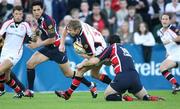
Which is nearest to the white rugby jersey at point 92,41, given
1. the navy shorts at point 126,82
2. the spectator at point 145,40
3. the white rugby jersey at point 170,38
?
the navy shorts at point 126,82

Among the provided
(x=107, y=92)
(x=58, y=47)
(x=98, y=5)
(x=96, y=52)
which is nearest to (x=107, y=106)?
(x=107, y=92)

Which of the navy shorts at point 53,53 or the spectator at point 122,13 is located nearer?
the navy shorts at point 53,53

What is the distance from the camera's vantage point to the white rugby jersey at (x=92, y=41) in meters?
15.3

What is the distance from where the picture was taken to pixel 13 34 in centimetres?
1606

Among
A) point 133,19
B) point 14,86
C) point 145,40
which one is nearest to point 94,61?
point 14,86

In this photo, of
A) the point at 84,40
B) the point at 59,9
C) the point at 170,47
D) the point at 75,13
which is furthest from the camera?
the point at 59,9

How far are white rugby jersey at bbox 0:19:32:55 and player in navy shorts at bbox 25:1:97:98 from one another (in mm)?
302

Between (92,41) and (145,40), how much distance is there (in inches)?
236

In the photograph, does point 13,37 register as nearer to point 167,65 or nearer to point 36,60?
point 36,60

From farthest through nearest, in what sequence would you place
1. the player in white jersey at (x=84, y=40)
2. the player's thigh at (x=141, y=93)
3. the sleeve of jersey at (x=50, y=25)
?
the sleeve of jersey at (x=50, y=25) → the player in white jersey at (x=84, y=40) → the player's thigh at (x=141, y=93)

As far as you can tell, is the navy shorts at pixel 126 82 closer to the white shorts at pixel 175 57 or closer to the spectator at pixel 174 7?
the white shorts at pixel 175 57

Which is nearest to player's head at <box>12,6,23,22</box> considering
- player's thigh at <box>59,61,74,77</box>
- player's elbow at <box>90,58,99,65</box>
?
player's thigh at <box>59,61,74,77</box>

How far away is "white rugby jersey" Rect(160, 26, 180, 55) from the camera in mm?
17891

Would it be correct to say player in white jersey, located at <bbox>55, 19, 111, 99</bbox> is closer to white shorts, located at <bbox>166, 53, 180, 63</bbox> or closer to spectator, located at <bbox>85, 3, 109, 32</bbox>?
white shorts, located at <bbox>166, 53, 180, 63</bbox>
